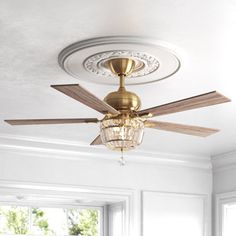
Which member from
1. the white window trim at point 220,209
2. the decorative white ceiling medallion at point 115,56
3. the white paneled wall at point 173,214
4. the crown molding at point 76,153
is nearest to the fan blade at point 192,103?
the decorative white ceiling medallion at point 115,56

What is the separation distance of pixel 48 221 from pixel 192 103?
312 cm

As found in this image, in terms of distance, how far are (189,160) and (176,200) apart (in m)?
0.43

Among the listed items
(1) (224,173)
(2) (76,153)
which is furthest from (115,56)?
(1) (224,173)

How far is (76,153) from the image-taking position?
4852mm

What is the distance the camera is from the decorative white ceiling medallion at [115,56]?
254 centimetres

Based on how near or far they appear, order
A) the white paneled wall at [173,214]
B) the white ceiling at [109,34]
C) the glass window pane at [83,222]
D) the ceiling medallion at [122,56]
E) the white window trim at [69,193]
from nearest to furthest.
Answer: the white ceiling at [109,34], the ceiling medallion at [122,56], the white window trim at [69,193], the white paneled wall at [173,214], the glass window pane at [83,222]

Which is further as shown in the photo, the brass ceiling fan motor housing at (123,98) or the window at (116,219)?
the window at (116,219)

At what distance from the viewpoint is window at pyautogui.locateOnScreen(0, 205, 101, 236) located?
4.98 metres

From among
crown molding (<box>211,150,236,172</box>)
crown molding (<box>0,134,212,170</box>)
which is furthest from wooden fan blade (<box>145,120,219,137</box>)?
crown molding (<box>211,150,236,172</box>)

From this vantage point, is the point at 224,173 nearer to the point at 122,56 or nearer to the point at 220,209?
the point at 220,209

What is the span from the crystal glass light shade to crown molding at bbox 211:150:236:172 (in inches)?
105

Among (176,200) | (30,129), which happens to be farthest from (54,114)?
(176,200)

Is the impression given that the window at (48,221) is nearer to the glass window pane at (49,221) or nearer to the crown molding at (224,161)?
the glass window pane at (49,221)

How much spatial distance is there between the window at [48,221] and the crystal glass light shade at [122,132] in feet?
8.89
